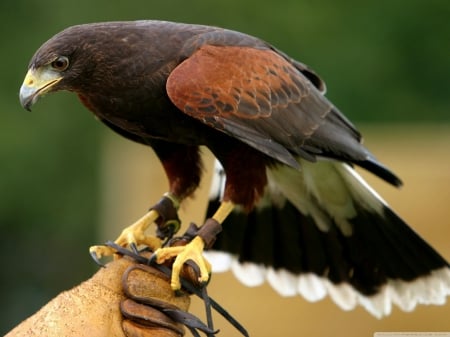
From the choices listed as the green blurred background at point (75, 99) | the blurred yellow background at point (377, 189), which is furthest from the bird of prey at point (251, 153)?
the green blurred background at point (75, 99)

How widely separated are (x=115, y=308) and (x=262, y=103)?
1139 millimetres

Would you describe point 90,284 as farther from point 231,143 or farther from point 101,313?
point 231,143

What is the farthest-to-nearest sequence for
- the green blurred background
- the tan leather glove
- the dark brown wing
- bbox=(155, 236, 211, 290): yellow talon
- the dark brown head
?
the green blurred background
the dark brown wing
the dark brown head
bbox=(155, 236, 211, 290): yellow talon
the tan leather glove

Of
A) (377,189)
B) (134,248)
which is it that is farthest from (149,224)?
(377,189)

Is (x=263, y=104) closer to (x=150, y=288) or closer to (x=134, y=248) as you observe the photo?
(x=134, y=248)

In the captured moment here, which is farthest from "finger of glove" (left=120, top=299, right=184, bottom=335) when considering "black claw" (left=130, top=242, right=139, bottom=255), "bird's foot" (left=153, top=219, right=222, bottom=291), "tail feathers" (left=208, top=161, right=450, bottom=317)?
"tail feathers" (left=208, top=161, right=450, bottom=317)

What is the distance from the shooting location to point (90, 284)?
4.12 m

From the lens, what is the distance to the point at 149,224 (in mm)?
4793

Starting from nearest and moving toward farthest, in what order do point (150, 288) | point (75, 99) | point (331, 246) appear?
point (150, 288), point (331, 246), point (75, 99)

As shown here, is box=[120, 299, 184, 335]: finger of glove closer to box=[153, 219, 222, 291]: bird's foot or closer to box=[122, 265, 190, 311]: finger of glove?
box=[122, 265, 190, 311]: finger of glove

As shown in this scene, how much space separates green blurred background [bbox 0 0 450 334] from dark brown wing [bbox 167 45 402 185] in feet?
27.2

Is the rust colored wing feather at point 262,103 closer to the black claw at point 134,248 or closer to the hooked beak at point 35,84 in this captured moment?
the hooked beak at point 35,84

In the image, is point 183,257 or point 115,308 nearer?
point 115,308

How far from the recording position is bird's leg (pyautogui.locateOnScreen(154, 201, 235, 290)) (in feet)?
13.9
